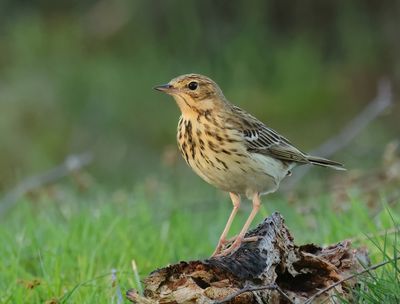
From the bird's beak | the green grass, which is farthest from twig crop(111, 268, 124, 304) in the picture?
the bird's beak

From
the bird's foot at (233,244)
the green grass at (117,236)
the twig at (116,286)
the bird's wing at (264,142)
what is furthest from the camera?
the bird's wing at (264,142)

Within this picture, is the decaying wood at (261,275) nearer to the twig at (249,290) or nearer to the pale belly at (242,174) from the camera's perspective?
the twig at (249,290)

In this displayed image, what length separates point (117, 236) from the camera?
245 inches

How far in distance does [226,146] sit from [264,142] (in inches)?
16.2

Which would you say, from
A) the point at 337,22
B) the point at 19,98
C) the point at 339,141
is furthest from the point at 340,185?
the point at 19,98

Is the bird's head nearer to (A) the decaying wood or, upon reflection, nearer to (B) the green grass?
(B) the green grass

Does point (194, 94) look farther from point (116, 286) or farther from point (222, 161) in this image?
point (116, 286)

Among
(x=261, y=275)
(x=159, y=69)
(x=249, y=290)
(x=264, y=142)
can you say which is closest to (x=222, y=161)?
(x=264, y=142)

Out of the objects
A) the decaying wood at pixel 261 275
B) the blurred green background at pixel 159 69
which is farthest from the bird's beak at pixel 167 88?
the blurred green background at pixel 159 69

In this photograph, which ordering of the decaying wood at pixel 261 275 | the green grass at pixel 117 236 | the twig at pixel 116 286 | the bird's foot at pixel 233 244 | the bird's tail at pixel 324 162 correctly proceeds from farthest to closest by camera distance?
the bird's tail at pixel 324 162 < the green grass at pixel 117 236 < the twig at pixel 116 286 < the bird's foot at pixel 233 244 < the decaying wood at pixel 261 275

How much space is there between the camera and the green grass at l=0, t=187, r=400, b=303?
5066 mm

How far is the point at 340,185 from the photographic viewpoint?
7426 millimetres

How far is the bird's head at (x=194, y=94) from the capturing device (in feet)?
19.0

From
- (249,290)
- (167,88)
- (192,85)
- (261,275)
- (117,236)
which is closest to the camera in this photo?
(249,290)
